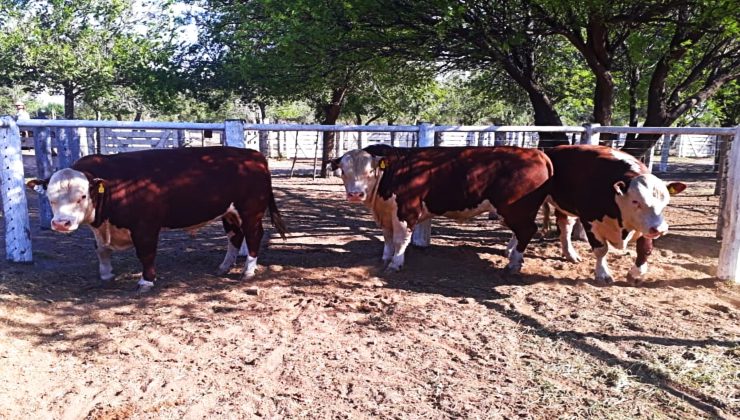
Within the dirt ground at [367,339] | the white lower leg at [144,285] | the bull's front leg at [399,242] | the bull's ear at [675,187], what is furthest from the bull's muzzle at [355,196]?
the bull's ear at [675,187]

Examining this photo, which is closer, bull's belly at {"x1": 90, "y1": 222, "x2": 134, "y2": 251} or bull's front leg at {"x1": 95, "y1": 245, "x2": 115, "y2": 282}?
bull's belly at {"x1": 90, "y1": 222, "x2": 134, "y2": 251}

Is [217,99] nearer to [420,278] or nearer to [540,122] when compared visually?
[540,122]

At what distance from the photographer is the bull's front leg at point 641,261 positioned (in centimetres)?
588

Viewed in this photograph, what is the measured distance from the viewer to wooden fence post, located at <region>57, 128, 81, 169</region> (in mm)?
8781

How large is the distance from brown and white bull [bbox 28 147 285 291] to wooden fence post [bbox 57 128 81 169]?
3.32m

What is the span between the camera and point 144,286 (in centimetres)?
555

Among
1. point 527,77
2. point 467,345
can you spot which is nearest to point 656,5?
point 527,77

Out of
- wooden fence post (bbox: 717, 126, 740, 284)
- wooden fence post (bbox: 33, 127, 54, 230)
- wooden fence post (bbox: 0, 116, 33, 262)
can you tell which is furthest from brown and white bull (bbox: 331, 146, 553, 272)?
wooden fence post (bbox: 33, 127, 54, 230)

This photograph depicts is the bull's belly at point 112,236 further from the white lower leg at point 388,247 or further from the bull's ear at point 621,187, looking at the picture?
the bull's ear at point 621,187

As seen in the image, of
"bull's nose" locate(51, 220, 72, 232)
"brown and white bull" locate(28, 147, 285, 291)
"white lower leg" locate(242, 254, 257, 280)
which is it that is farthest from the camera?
"white lower leg" locate(242, 254, 257, 280)

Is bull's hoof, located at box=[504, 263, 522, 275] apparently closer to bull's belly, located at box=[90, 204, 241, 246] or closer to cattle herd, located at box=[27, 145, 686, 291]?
cattle herd, located at box=[27, 145, 686, 291]

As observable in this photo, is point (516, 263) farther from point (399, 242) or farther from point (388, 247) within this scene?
point (388, 247)

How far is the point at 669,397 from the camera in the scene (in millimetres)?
3404

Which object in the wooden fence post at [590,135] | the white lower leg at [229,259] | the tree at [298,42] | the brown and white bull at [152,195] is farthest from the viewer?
the wooden fence post at [590,135]
